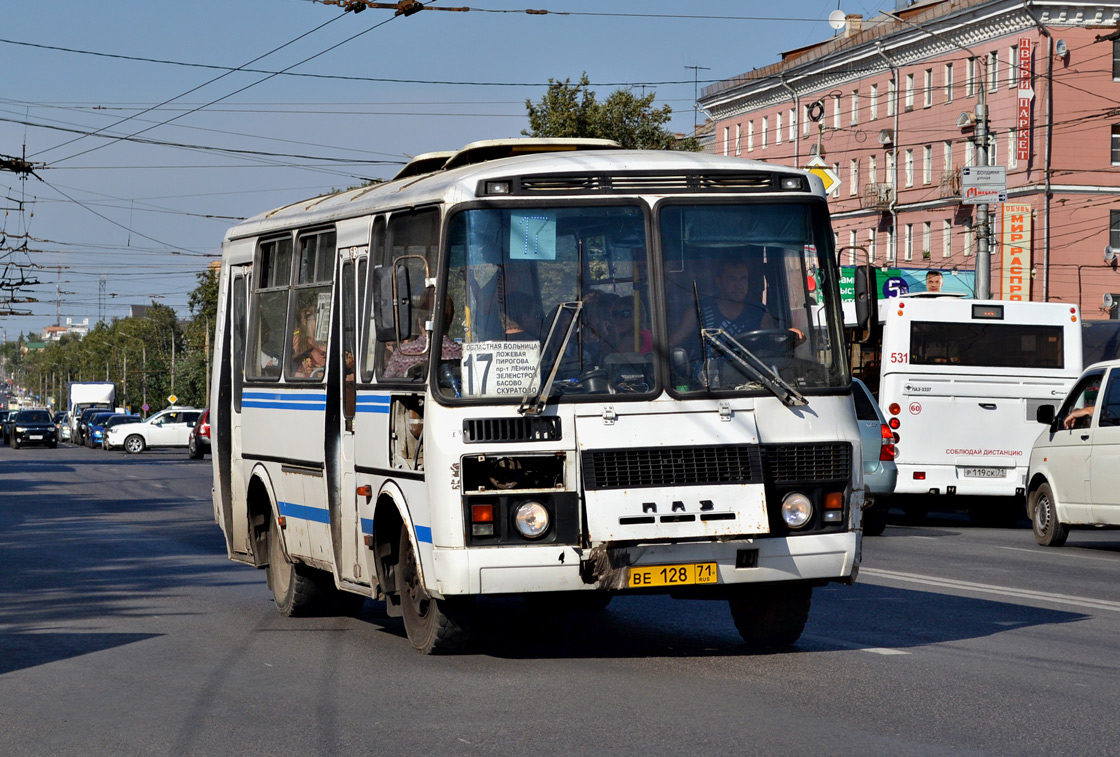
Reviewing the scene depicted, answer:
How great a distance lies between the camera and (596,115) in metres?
45.9

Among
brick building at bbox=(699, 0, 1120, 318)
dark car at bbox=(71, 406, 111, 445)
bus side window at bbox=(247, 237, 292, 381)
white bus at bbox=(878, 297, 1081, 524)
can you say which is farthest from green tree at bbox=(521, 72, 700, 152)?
dark car at bbox=(71, 406, 111, 445)

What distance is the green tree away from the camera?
45.8 m

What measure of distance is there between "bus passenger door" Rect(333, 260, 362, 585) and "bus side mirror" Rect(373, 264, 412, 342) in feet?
3.93

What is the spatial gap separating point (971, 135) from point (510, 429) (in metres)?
60.8

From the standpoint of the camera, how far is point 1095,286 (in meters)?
64.6

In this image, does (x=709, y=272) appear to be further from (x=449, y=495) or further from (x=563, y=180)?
(x=449, y=495)

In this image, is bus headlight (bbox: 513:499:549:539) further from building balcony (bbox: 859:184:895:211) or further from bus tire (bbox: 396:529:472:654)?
building balcony (bbox: 859:184:895:211)

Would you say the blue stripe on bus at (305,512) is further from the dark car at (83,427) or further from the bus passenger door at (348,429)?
the dark car at (83,427)

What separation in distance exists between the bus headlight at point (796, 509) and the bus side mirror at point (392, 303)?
84.1 inches

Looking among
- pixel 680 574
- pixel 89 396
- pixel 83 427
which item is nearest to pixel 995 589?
pixel 680 574

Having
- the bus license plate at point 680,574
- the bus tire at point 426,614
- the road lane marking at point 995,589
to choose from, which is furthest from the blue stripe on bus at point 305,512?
the road lane marking at point 995,589

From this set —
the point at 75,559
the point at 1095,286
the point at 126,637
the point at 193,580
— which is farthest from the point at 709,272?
the point at 1095,286

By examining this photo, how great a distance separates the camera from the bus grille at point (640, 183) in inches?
374

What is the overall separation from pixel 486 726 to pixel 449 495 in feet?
5.40
